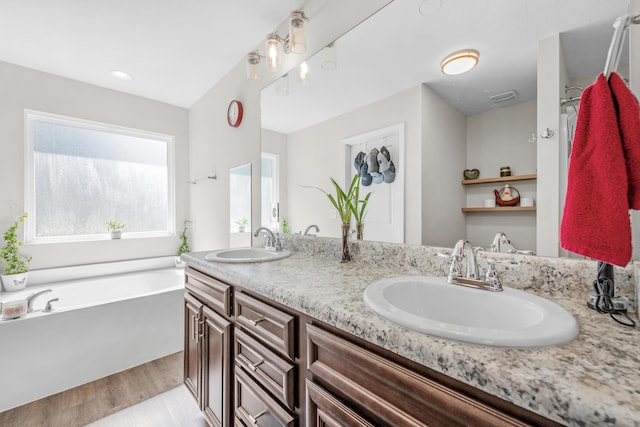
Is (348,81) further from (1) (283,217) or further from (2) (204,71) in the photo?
(2) (204,71)

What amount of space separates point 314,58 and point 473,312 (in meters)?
1.51

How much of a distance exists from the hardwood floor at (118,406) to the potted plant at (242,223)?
1158mm

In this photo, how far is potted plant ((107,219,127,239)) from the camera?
111 inches

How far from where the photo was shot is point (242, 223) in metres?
2.27

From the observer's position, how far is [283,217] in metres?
1.82

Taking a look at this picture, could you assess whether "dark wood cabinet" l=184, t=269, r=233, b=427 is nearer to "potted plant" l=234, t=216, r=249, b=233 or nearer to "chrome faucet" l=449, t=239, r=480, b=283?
"potted plant" l=234, t=216, r=249, b=233

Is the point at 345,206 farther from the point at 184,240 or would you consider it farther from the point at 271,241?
the point at 184,240

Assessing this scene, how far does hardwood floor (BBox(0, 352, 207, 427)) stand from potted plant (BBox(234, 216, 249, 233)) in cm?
116

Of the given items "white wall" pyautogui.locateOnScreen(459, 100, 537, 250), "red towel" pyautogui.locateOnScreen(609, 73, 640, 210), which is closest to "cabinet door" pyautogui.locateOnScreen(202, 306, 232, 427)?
"white wall" pyautogui.locateOnScreen(459, 100, 537, 250)

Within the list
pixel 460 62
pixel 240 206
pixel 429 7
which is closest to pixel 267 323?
pixel 460 62

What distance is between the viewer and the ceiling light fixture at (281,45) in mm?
1484

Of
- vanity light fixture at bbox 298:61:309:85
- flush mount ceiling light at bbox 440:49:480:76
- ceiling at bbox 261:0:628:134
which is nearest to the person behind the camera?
ceiling at bbox 261:0:628:134

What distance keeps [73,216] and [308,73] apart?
2.77m

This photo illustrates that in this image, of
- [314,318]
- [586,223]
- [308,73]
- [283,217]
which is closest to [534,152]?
[586,223]
